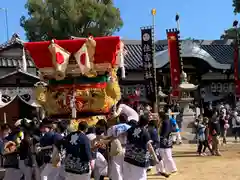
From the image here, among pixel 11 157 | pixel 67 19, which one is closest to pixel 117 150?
pixel 11 157

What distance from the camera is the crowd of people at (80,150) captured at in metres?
6.74

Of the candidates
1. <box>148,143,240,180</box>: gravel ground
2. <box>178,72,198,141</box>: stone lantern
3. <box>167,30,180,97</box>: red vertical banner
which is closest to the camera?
<box>148,143,240,180</box>: gravel ground

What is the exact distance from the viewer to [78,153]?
6684mm

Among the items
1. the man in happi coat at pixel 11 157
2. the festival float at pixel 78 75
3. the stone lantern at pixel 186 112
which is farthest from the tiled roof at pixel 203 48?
the man in happi coat at pixel 11 157

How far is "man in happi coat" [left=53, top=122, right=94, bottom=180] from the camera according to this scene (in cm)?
664

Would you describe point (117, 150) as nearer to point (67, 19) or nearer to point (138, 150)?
point (138, 150)

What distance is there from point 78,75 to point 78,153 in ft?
14.5

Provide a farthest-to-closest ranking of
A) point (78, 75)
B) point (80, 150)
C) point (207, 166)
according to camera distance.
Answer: point (207, 166) → point (78, 75) → point (80, 150)

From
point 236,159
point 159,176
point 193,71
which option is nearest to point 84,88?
point 159,176

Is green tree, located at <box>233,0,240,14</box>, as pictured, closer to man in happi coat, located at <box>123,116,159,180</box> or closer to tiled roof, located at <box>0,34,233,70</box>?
tiled roof, located at <box>0,34,233,70</box>

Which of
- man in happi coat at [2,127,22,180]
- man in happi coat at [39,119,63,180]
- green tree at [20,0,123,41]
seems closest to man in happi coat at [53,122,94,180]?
man in happi coat at [39,119,63,180]

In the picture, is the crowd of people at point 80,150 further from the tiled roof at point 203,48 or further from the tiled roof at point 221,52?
the tiled roof at point 221,52

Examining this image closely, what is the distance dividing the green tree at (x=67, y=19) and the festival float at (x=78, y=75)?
17512 mm

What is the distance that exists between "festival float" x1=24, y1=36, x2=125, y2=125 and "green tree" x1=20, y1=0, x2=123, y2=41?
17512mm
